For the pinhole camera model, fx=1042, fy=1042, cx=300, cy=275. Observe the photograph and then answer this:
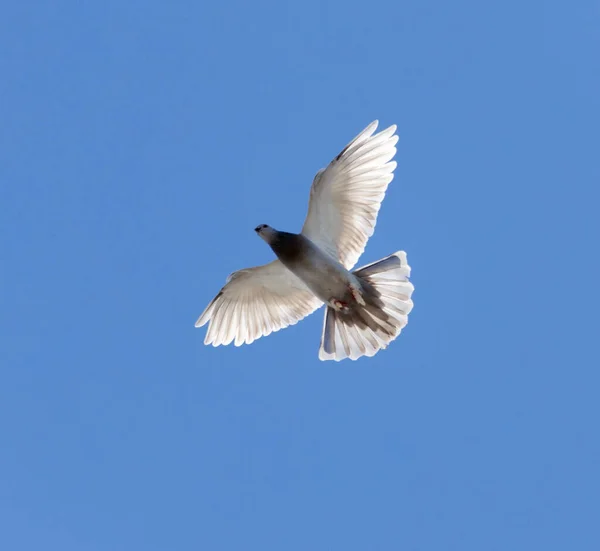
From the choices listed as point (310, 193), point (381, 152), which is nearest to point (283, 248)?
point (310, 193)

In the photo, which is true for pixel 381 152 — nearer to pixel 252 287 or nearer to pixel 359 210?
pixel 359 210

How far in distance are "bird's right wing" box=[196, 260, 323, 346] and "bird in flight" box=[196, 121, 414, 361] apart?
0.01m

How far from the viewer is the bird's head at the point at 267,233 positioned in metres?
12.9

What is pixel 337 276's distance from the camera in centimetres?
1245

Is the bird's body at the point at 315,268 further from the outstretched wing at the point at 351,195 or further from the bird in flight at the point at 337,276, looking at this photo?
the outstretched wing at the point at 351,195

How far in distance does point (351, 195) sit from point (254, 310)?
6.93 ft

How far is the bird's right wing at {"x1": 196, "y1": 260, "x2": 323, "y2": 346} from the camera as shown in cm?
1350

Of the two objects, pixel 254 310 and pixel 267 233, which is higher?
pixel 267 233

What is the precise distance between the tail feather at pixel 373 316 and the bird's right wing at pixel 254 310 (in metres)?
0.76

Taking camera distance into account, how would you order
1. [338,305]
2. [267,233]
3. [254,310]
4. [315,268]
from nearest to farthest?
[315,268]
[338,305]
[267,233]
[254,310]

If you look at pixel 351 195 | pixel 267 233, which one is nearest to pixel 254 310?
pixel 267 233

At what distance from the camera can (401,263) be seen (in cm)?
1232

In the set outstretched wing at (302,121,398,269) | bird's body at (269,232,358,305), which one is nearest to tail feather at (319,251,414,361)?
bird's body at (269,232,358,305)

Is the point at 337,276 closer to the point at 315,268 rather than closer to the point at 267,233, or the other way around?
the point at 315,268
